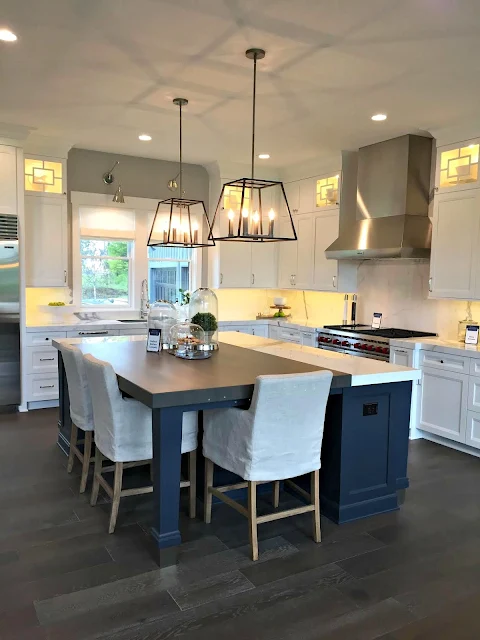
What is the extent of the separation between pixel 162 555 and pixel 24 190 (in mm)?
4168

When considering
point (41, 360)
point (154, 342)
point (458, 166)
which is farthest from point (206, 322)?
point (458, 166)

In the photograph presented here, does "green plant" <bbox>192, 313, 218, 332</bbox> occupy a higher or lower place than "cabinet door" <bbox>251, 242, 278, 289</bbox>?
lower

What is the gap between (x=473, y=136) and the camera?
462cm

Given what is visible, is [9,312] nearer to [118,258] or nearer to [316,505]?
[118,258]

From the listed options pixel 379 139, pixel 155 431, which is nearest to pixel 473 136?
pixel 379 139

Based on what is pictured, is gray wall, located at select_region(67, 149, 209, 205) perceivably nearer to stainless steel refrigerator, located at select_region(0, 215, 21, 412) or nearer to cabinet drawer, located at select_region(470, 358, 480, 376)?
stainless steel refrigerator, located at select_region(0, 215, 21, 412)

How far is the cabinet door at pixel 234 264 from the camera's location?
22.4ft

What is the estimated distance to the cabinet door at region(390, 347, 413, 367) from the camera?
4.89 meters

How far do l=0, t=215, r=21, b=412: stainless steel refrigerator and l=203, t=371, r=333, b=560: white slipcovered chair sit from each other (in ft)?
10.9

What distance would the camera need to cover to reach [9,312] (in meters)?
5.38

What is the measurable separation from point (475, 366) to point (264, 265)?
3358 mm

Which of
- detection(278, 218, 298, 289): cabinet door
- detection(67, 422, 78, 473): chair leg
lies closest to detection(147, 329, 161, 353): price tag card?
detection(67, 422, 78, 473): chair leg

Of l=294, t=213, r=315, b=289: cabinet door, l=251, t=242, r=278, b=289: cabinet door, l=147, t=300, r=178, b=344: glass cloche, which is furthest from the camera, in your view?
l=251, t=242, r=278, b=289: cabinet door

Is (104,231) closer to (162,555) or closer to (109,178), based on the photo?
(109,178)
